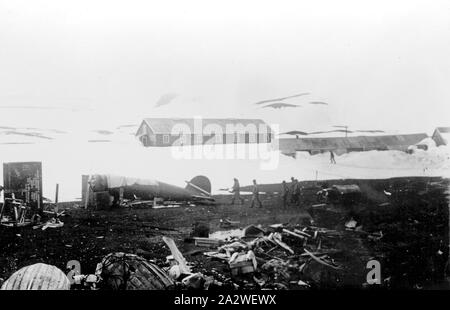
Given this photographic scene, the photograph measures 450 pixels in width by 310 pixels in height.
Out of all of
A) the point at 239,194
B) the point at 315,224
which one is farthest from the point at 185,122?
the point at 315,224

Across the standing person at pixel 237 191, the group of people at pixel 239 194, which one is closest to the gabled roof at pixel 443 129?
the group of people at pixel 239 194

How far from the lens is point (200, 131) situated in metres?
3.61

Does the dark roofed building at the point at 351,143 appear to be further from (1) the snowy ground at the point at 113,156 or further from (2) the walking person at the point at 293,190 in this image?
(2) the walking person at the point at 293,190

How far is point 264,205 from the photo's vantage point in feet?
11.9

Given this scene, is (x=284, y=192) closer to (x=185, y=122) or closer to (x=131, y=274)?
(x=185, y=122)

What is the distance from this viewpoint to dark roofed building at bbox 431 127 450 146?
3684 millimetres

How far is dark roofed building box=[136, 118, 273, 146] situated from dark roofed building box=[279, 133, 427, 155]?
0.30 meters

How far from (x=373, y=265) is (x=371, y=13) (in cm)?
225

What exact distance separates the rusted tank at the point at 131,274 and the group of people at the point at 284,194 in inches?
35.4

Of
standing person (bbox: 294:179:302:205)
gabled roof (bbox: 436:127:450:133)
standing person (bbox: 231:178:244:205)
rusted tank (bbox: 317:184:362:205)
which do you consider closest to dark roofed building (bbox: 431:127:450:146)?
gabled roof (bbox: 436:127:450:133)

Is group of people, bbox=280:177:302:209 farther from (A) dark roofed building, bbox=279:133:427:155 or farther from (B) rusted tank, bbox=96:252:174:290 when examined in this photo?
(B) rusted tank, bbox=96:252:174:290

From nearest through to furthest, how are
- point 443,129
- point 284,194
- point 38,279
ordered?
point 38,279 < point 284,194 < point 443,129

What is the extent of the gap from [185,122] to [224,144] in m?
0.40
